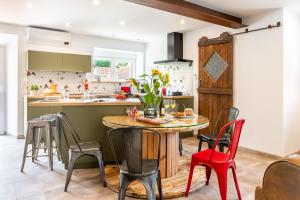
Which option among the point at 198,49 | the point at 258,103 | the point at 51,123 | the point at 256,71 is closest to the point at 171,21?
the point at 198,49

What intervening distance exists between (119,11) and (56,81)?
267 centimetres

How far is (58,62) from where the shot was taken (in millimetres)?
5488

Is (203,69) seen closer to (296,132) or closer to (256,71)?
(256,71)

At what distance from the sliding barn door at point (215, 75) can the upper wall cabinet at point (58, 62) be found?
284 cm

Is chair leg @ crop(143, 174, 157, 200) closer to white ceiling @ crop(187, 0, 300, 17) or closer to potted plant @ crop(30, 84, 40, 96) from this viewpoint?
white ceiling @ crop(187, 0, 300, 17)

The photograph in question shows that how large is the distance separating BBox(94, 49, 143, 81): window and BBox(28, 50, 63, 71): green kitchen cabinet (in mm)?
1305

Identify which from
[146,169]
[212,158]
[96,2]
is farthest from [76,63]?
[212,158]

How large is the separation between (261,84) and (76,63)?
4.15m

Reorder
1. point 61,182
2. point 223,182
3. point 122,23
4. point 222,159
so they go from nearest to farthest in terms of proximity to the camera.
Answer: point 223,182 < point 222,159 < point 61,182 < point 122,23

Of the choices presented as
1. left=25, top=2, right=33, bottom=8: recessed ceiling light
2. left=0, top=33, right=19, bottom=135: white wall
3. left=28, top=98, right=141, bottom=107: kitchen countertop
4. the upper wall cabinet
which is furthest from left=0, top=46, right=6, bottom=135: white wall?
left=28, top=98, right=141, bottom=107: kitchen countertop

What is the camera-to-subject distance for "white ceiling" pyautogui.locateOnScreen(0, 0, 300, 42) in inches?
148

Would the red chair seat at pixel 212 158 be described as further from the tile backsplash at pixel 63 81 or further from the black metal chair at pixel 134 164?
the tile backsplash at pixel 63 81

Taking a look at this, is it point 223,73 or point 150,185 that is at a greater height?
point 223,73

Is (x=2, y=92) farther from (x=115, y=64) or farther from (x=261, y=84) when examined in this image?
(x=261, y=84)
